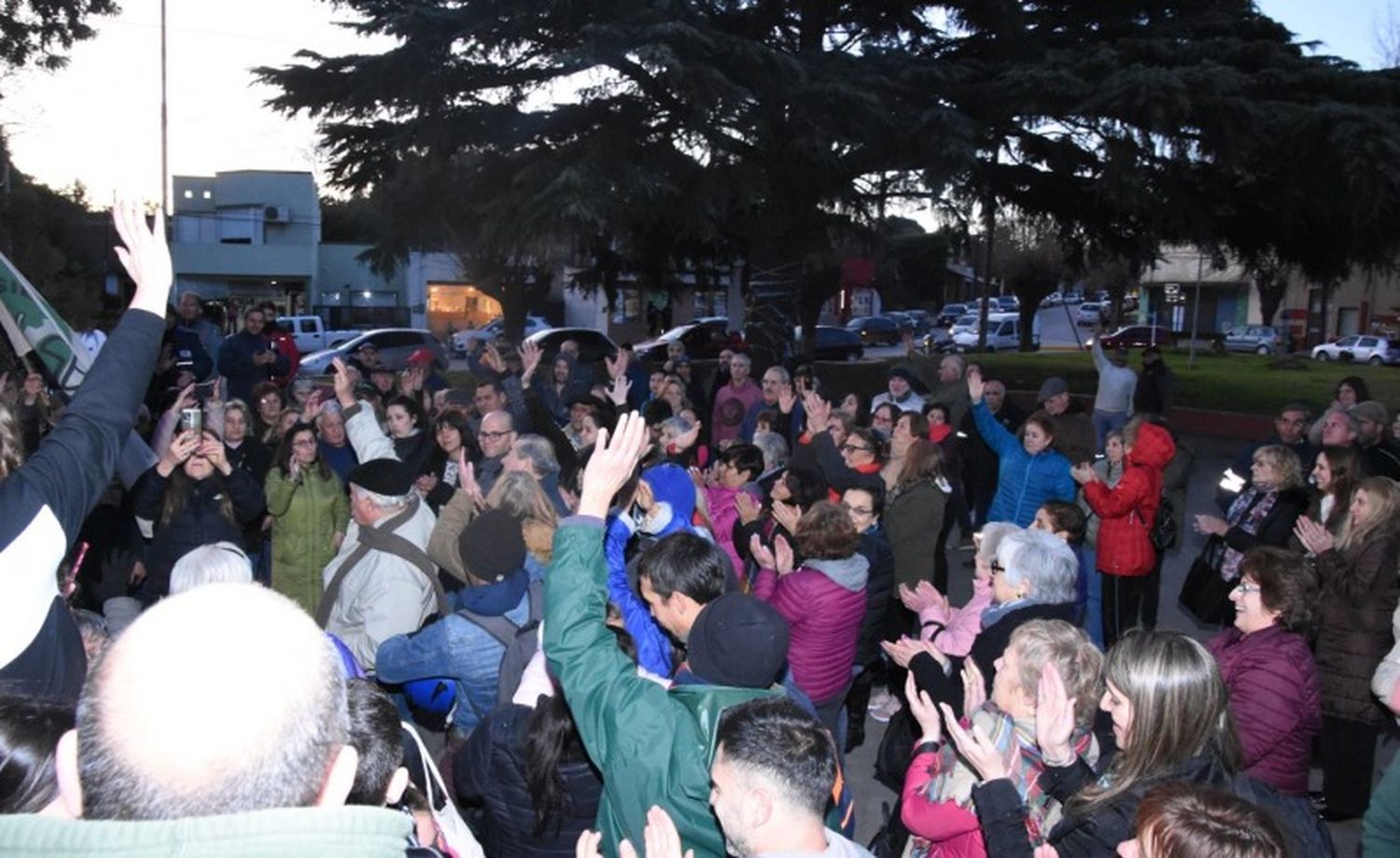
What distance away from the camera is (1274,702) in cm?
402

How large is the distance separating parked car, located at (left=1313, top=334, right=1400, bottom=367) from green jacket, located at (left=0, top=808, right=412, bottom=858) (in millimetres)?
50537

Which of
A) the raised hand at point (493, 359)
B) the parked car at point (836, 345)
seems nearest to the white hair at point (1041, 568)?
the raised hand at point (493, 359)

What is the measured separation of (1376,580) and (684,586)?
3.83m

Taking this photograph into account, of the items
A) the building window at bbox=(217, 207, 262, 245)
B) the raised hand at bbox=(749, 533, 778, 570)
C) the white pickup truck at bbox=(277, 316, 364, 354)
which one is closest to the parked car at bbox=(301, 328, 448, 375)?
the white pickup truck at bbox=(277, 316, 364, 354)

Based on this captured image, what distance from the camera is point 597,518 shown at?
2.54 metres

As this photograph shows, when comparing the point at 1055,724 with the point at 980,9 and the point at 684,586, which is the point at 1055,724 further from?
the point at 980,9

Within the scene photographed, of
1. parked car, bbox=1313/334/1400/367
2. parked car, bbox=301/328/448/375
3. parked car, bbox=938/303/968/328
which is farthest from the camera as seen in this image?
parked car, bbox=938/303/968/328

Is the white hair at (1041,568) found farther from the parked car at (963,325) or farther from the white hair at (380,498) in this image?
the parked car at (963,325)

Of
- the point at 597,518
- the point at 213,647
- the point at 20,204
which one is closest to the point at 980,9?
the point at 597,518

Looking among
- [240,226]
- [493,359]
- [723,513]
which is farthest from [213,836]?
[240,226]

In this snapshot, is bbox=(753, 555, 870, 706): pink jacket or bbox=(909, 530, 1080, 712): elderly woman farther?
bbox=(753, 555, 870, 706): pink jacket

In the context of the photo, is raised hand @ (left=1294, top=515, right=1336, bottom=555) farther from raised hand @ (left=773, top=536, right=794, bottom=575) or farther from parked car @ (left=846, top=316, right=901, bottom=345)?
parked car @ (left=846, top=316, right=901, bottom=345)

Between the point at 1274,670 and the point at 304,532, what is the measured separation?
16.0 ft

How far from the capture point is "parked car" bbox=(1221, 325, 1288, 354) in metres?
50.6
